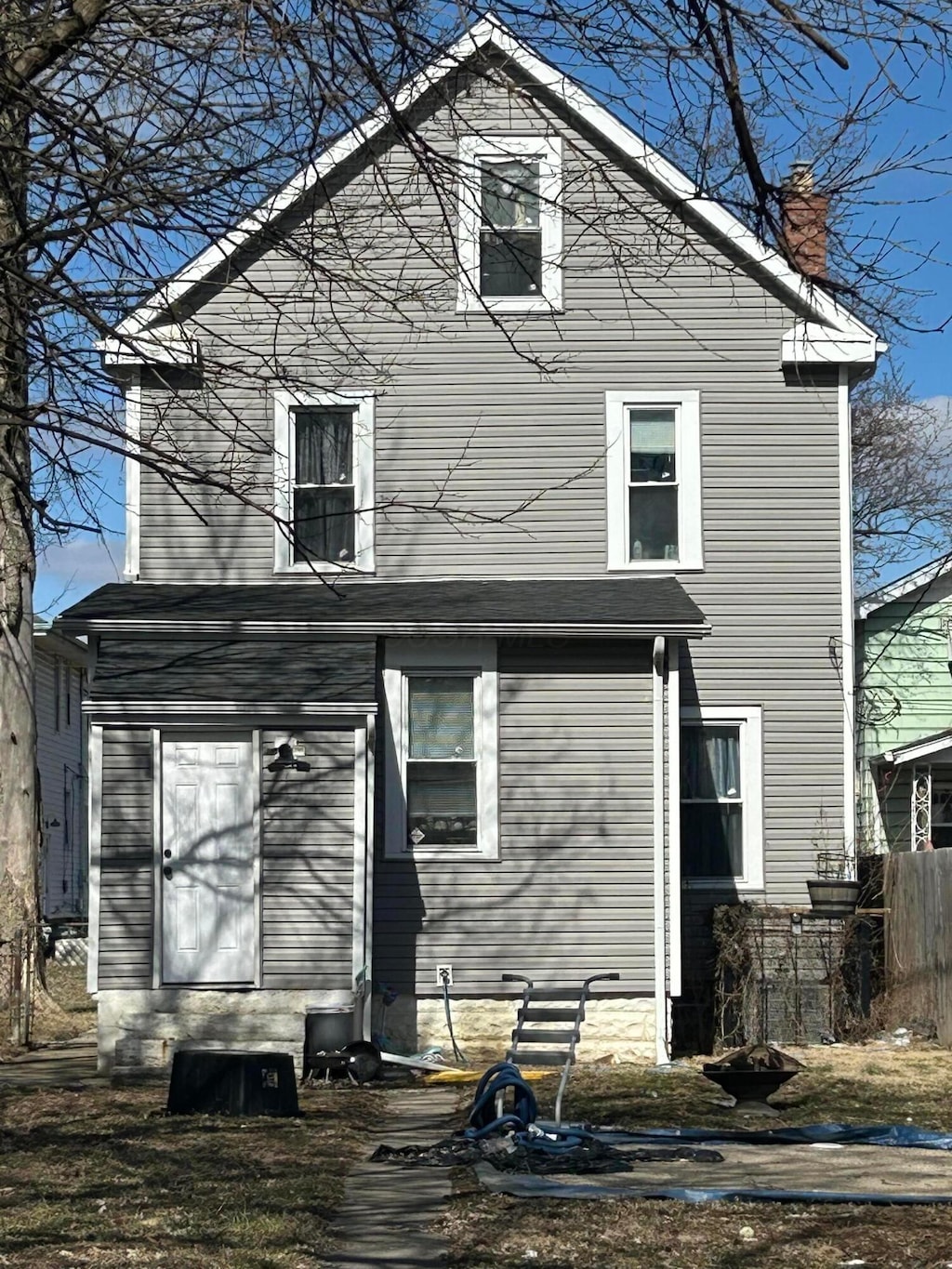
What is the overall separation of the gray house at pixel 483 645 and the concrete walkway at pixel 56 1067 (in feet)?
1.41

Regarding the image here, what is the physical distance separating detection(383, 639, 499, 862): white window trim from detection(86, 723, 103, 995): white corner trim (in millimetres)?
2638

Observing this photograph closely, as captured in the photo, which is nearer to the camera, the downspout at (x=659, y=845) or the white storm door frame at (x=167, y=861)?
the white storm door frame at (x=167, y=861)

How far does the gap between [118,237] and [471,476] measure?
9056mm

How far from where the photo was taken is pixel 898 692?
20859mm

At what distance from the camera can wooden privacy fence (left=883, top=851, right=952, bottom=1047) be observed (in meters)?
15.7

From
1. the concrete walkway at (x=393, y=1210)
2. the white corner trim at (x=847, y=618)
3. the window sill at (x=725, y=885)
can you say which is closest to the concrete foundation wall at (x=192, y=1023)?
the concrete walkway at (x=393, y=1210)

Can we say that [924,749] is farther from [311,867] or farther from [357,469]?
[311,867]

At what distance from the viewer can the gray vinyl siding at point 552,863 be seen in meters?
15.2

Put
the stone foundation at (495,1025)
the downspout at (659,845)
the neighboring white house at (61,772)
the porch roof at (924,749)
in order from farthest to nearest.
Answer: the neighboring white house at (61,772) < the porch roof at (924,749) < the stone foundation at (495,1025) < the downspout at (659,845)

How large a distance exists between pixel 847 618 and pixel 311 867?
5.91 metres

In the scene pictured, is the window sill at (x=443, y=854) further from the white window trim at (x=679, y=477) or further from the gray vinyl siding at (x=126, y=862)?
the white window trim at (x=679, y=477)

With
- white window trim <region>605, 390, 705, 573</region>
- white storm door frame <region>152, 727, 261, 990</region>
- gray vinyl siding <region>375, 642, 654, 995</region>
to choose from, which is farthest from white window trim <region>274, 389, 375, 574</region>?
white storm door frame <region>152, 727, 261, 990</region>

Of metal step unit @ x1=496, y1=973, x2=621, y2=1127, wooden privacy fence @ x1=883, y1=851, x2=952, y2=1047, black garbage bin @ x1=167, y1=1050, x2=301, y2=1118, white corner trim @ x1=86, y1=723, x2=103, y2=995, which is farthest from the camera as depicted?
wooden privacy fence @ x1=883, y1=851, x2=952, y2=1047

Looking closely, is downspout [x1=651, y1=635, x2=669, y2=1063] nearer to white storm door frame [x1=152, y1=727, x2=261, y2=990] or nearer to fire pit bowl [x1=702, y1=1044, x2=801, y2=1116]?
fire pit bowl [x1=702, y1=1044, x2=801, y2=1116]
